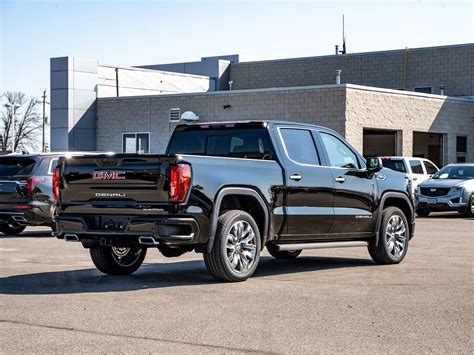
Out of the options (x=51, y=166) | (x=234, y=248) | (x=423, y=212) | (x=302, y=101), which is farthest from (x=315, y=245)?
(x=302, y=101)

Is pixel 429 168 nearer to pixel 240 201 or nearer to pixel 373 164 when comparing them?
pixel 373 164

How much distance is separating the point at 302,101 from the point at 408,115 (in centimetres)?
458

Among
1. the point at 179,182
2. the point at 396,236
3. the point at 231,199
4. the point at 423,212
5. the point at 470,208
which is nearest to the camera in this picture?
the point at 179,182

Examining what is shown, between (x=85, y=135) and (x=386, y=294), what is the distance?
1386 inches

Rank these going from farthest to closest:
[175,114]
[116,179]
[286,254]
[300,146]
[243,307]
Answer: [175,114]
[286,254]
[300,146]
[116,179]
[243,307]

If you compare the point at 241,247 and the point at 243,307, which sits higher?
the point at 241,247

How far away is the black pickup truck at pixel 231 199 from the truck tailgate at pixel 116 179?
1cm

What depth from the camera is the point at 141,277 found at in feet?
38.8

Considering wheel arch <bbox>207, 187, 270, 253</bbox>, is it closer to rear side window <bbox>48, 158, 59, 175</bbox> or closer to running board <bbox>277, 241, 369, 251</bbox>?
running board <bbox>277, 241, 369, 251</bbox>

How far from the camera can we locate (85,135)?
44.1m

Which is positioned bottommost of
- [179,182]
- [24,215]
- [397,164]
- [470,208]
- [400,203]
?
[470,208]

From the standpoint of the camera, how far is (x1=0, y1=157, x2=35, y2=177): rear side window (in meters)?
18.5

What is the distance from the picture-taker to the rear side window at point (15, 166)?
18.5 meters

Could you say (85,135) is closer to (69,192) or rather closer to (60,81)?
(60,81)
